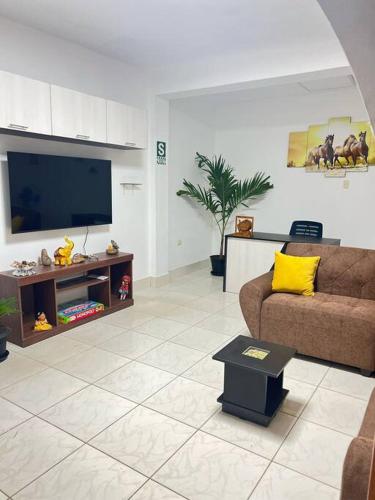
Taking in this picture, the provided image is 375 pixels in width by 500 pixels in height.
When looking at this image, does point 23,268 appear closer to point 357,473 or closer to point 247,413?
point 247,413

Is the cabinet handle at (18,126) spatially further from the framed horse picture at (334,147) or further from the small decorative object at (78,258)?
the framed horse picture at (334,147)

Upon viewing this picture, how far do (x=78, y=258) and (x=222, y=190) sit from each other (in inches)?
109

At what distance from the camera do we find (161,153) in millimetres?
4812

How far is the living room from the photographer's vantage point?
6.05 ft

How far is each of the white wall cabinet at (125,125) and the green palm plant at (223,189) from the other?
1.54m

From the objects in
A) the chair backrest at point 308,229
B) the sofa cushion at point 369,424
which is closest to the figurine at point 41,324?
the sofa cushion at point 369,424

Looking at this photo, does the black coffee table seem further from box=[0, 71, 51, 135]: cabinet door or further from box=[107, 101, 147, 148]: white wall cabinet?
box=[107, 101, 147, 148]: white wall cabinet

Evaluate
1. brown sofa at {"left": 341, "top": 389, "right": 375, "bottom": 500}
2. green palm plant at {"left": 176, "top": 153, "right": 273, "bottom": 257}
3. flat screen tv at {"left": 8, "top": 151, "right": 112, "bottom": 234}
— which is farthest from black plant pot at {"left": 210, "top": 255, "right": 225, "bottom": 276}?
brown sofa at {"left": 341, "top": 389, "right": 375, "bottom": 500}

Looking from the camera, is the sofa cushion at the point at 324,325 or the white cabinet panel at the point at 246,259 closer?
the sofa cushion at the point at 324,325

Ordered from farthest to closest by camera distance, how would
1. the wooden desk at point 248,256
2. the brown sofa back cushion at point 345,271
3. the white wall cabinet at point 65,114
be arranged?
the wooden desk at point 248,256
the brown sofa back cushion at point 345,271
the white wall cabinet at point 65,114

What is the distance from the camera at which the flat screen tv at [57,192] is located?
10.6ft

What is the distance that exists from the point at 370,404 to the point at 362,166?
4230 millimetres

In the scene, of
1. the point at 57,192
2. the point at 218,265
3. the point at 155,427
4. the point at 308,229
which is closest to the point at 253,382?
the point at 155,427

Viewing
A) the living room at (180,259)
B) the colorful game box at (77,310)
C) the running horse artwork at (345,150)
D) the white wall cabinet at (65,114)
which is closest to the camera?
the living room at (180,259)
